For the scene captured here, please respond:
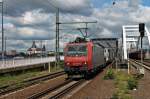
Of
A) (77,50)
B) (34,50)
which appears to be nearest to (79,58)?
(77,50)

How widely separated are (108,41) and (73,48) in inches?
1430

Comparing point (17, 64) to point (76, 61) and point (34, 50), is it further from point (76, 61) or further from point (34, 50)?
point (34, 50)

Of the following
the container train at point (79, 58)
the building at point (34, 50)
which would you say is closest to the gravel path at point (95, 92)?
the container train at point (79, 58)

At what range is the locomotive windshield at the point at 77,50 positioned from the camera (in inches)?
1126

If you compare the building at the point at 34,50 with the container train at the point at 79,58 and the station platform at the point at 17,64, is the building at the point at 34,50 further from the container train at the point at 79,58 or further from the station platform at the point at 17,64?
the container train at the point at 79,58

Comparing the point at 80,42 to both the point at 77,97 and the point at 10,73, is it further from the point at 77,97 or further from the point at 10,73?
the point at 77,97

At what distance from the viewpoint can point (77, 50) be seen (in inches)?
1137

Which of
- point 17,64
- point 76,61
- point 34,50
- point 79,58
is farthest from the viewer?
point 34,50

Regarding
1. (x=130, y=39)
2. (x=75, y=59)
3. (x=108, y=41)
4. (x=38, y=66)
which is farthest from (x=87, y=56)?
(x=130, y=39)

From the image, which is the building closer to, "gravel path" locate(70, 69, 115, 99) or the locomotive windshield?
the locomotive windshield

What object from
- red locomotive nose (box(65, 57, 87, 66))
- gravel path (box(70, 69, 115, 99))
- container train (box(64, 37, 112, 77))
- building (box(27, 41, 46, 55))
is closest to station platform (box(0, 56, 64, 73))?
container train (box(64, 37, 112, 77))

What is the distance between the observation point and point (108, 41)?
64750 mm

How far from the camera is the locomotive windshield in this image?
28.6 metres

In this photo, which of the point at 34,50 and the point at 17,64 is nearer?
the point at 17,64
